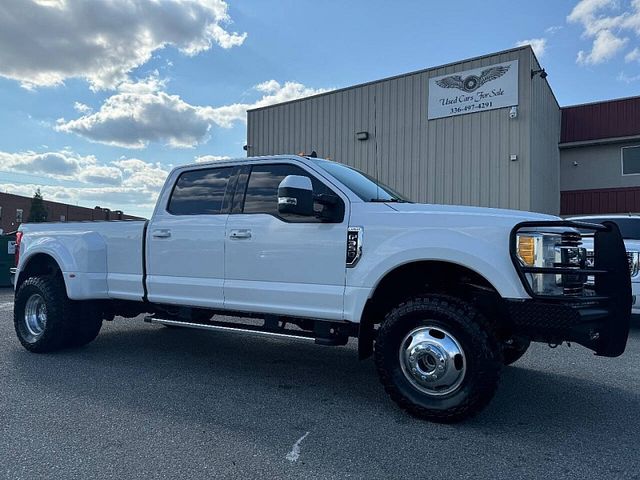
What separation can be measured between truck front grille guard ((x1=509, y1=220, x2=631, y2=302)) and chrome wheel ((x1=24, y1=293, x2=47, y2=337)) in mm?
5188

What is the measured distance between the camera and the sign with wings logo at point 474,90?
14.0 m

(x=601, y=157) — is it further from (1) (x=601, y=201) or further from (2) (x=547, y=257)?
(2) (x=547, y=257)

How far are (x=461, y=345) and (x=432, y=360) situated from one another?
250 millimetres

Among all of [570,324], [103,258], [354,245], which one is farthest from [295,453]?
[103,258]

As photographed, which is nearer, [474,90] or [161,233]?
[161,233]

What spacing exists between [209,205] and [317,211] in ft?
4.53

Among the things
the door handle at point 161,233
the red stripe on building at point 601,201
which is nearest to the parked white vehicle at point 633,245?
the door handle at point 161,233

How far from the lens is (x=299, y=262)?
436 cm

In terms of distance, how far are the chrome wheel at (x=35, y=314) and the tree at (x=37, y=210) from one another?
4991 centimetres

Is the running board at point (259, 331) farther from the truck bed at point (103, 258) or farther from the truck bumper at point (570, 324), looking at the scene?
the truck bumper at point (570, 324)

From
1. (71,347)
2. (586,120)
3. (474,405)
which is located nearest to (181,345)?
(71,347)

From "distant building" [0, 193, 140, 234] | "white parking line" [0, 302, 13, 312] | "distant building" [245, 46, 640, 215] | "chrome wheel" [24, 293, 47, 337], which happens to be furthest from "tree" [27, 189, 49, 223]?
"chrome wheel" [24, 293, 47, 337]

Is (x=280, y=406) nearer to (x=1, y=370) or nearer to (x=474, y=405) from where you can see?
(x=474, y=405)

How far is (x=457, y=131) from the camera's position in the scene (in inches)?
593
